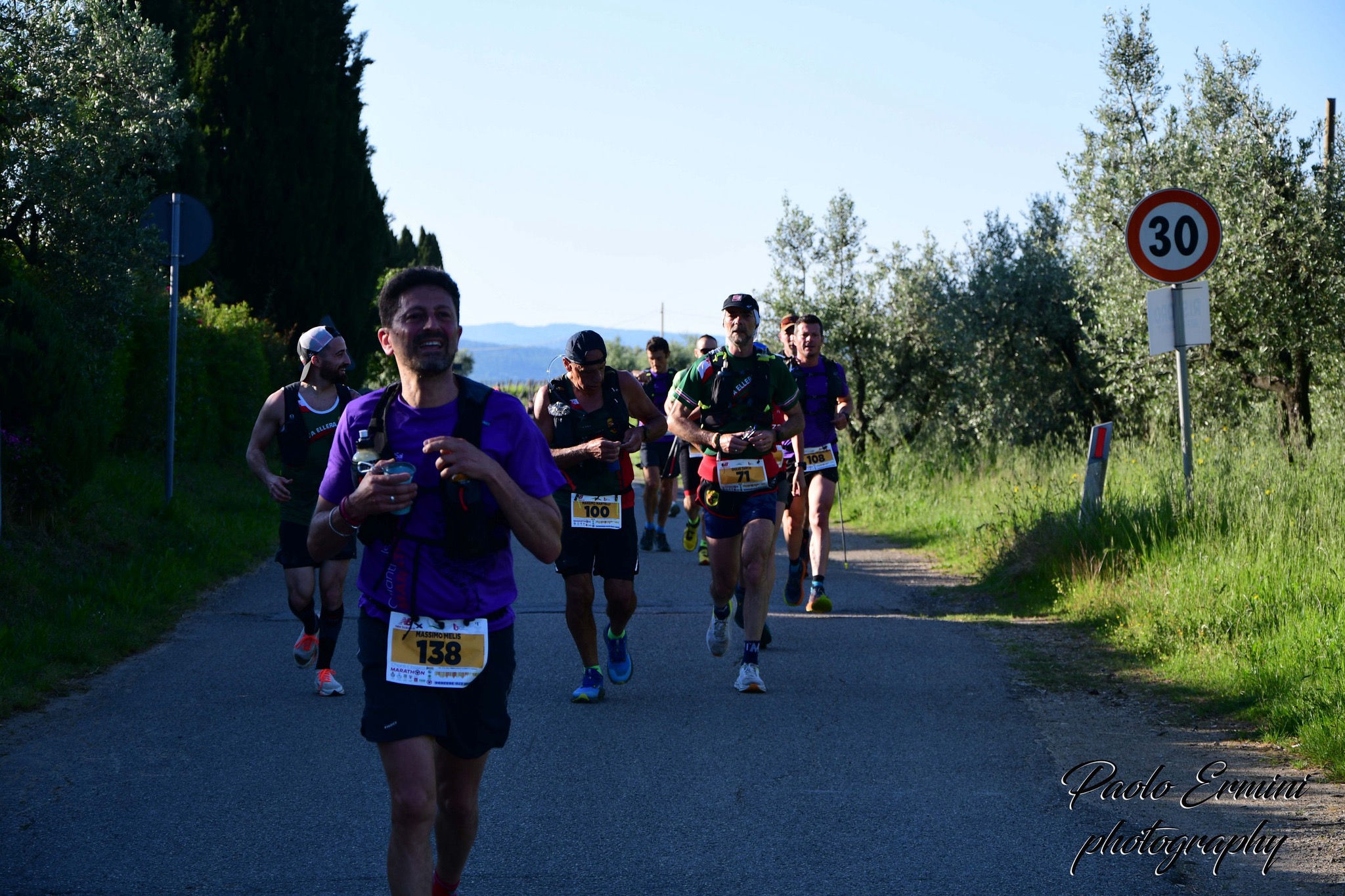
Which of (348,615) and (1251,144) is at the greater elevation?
(1251,144)

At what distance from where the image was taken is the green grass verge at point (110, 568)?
8281mm

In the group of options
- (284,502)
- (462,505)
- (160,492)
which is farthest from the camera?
(160,492)

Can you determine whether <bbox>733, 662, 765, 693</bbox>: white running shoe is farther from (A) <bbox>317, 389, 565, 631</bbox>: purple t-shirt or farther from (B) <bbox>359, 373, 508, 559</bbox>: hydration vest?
(B) <bbox>359, 373, 508, 559</bbox>: hydration vest

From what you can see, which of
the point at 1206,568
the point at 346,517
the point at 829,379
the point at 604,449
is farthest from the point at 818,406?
the point at 346,517

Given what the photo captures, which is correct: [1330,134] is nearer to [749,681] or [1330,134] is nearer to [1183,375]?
[1183,375]

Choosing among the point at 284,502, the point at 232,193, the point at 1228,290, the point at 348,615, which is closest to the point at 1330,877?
the point at 284,502

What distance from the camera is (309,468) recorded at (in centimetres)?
793

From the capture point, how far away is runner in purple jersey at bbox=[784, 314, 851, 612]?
10.6m

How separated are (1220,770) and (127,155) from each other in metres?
12.4

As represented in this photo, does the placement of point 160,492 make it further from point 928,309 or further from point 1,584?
point 928,309

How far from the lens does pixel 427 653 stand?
3.84 m

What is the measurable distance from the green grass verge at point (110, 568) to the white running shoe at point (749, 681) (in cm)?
391

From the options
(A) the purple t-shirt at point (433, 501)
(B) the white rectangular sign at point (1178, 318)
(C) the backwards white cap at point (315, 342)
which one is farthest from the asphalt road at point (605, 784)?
(B) the white rectangular sign at point (1178, 318)

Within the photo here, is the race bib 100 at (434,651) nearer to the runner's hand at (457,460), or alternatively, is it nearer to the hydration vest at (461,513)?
the hydration vest at (461,513)
